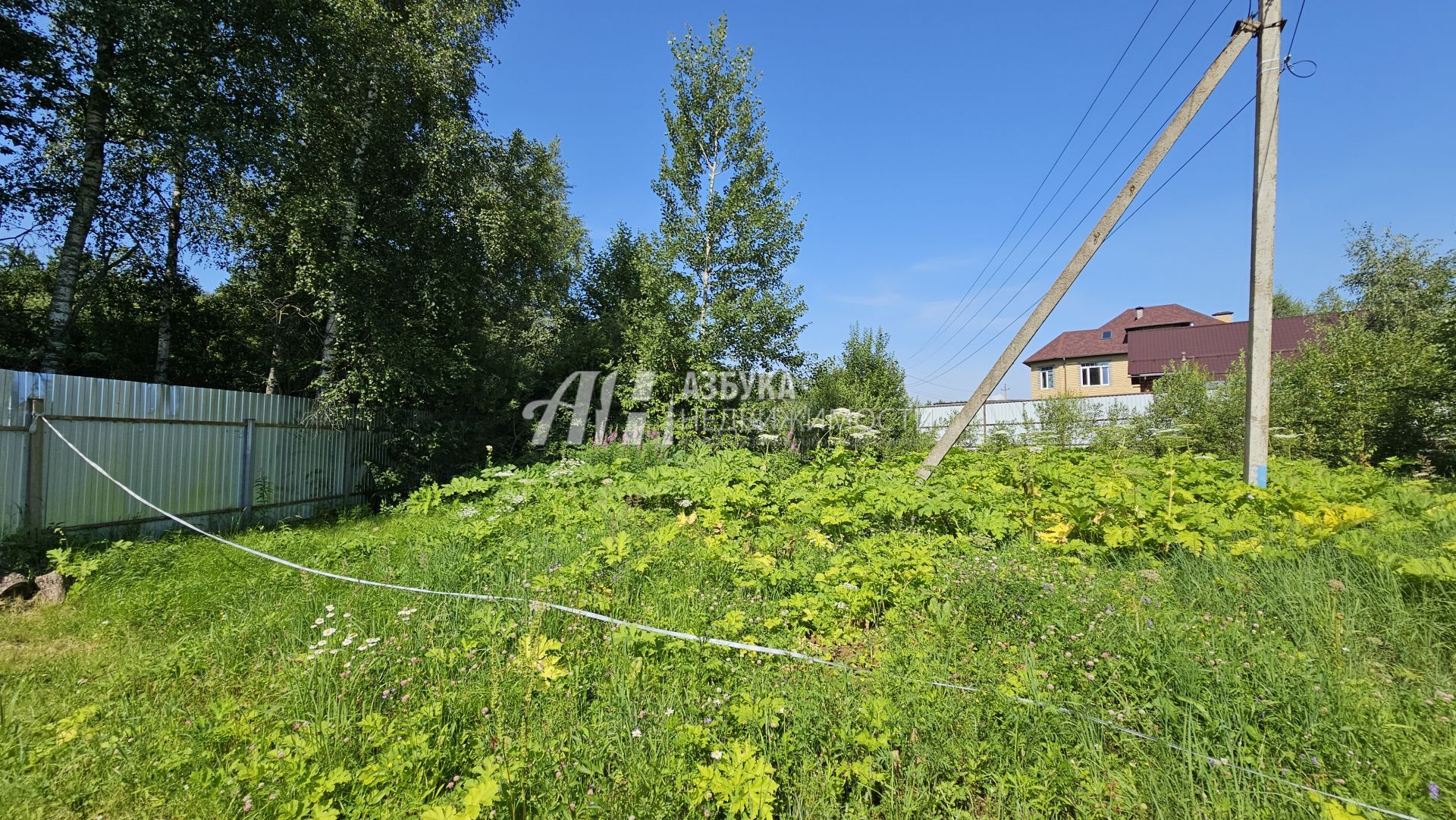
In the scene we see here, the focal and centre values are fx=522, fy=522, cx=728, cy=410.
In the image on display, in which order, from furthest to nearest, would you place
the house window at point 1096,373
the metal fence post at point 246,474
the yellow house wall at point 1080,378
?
the house window at point 1096,373 → the yellow house wall at point 1080,378 → the metal fence post at point 246,474

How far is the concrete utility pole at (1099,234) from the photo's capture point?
591cm

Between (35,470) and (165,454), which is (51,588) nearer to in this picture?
(35,470)

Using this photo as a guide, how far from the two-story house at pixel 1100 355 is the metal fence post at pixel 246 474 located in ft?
121

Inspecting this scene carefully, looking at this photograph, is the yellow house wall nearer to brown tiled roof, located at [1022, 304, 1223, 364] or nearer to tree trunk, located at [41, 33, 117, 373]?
brown tiled roof, located at [1022, 304, 1223, 364]

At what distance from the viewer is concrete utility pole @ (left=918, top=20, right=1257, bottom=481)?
19.4ft

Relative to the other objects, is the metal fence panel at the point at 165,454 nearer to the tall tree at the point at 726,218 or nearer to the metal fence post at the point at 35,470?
the metal fence post at the point at 35,470

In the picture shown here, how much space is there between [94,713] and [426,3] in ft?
36.2

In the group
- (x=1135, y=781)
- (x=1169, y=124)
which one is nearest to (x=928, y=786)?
(x=1135, y=781)

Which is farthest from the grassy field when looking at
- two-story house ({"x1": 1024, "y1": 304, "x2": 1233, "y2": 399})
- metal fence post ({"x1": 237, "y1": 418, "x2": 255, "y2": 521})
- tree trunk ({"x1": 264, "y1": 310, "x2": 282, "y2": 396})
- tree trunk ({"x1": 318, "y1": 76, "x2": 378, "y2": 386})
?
two-story house ({"x1": 1024, "y1": 304, "x2": 1233, "y2": 399})

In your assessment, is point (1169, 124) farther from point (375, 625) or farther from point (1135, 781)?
point (375, 625)

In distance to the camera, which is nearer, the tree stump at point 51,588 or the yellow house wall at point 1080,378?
the tree stump at point 51,588

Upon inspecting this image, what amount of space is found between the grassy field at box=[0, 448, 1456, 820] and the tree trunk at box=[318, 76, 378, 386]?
181 inches

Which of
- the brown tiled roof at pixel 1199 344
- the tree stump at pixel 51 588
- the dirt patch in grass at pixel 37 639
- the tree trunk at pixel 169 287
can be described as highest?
the brown tiled roof at pixel 1199 344


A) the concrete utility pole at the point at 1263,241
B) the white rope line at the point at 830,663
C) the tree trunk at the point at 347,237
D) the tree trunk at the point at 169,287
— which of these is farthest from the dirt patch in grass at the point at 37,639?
the concrete utility pole at the point at 1263,241
